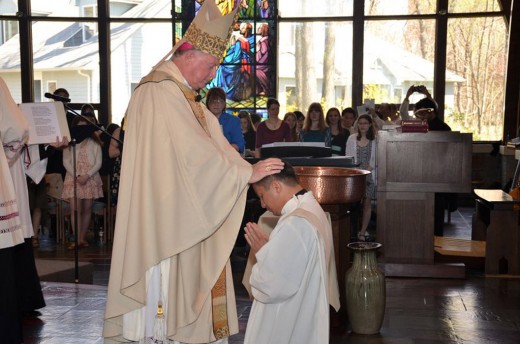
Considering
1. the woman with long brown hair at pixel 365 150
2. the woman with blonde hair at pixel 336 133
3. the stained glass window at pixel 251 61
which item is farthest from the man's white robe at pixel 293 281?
the stained glass window at pixel 251 61

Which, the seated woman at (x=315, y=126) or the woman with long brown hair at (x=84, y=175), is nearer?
the woman with long brown hair at (x=84, y=175)

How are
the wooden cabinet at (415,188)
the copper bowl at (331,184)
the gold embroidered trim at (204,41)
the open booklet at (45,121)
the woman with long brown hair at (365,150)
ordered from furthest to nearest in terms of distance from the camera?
the woman with long brown hair at (365,150) < the wooden cabinet at (415,188) < the open booklet at (45,121) < the copper bowl at (331,184) < the gold embroidered trim at (204,41)

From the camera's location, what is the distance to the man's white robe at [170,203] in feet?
11.9

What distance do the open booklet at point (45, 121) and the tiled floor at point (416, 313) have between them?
3.84 feet

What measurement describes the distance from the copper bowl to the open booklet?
1705 mm

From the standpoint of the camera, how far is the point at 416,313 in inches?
228

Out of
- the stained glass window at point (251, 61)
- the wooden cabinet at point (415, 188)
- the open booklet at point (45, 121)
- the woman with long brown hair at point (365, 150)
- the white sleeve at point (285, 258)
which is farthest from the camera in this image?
the stained glass window at point (251, 61)

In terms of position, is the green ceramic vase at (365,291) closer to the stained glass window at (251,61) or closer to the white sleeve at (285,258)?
the white sleeve at (285,258)

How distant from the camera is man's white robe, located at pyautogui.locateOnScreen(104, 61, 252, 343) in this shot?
364cm

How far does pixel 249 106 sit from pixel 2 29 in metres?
4.49

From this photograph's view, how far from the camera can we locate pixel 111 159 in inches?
382

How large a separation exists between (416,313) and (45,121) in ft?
9.50

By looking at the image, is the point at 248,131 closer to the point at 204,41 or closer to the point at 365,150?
the point at 365,150

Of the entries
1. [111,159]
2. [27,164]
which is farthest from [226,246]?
[111,159]
